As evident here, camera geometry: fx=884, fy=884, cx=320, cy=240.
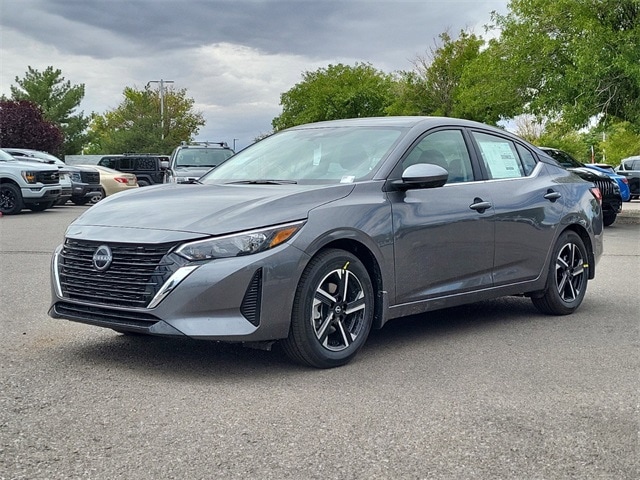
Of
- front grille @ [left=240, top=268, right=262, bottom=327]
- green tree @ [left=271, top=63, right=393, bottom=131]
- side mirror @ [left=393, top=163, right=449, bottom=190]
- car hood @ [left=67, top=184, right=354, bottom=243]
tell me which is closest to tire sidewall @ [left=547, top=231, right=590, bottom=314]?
side mirror @ [left=393, top=163, right=449, bottom=190]

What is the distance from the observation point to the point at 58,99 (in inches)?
3103

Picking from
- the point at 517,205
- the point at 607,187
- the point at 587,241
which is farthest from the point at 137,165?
the point at 517,205

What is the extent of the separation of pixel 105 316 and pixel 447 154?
2.80m

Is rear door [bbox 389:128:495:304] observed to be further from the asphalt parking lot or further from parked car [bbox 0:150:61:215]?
parked car [bbox 0:150:61:215]

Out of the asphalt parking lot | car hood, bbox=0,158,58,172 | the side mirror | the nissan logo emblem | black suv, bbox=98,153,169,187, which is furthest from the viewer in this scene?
black suv, bbox=98,153,169,187

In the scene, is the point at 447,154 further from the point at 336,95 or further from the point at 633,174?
the point at 336,95

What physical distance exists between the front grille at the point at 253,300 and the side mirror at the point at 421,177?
137 centimetres

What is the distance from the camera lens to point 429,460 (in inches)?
148

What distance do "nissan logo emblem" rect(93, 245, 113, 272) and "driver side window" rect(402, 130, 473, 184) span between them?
2152 mm

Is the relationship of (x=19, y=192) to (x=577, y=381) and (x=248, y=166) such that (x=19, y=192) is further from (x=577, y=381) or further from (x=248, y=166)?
(x=577, y=381)

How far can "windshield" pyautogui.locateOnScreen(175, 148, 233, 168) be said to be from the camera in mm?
23312

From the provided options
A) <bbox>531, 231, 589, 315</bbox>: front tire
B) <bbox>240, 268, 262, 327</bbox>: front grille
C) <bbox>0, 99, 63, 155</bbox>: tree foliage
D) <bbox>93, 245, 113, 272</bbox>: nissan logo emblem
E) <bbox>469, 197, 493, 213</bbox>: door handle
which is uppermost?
<bbox>0, 99, 63, 155</bbox>: tree foliage

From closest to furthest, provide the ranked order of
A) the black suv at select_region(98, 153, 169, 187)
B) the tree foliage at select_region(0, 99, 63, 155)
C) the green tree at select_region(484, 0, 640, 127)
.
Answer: the green tree at select_region(484, 0, 640, 127), the black suv at select_region(98, 153, 169, 187), the tree foliage at select_region(0, 99, 63, 155)

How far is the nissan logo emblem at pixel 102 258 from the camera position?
5.11m
